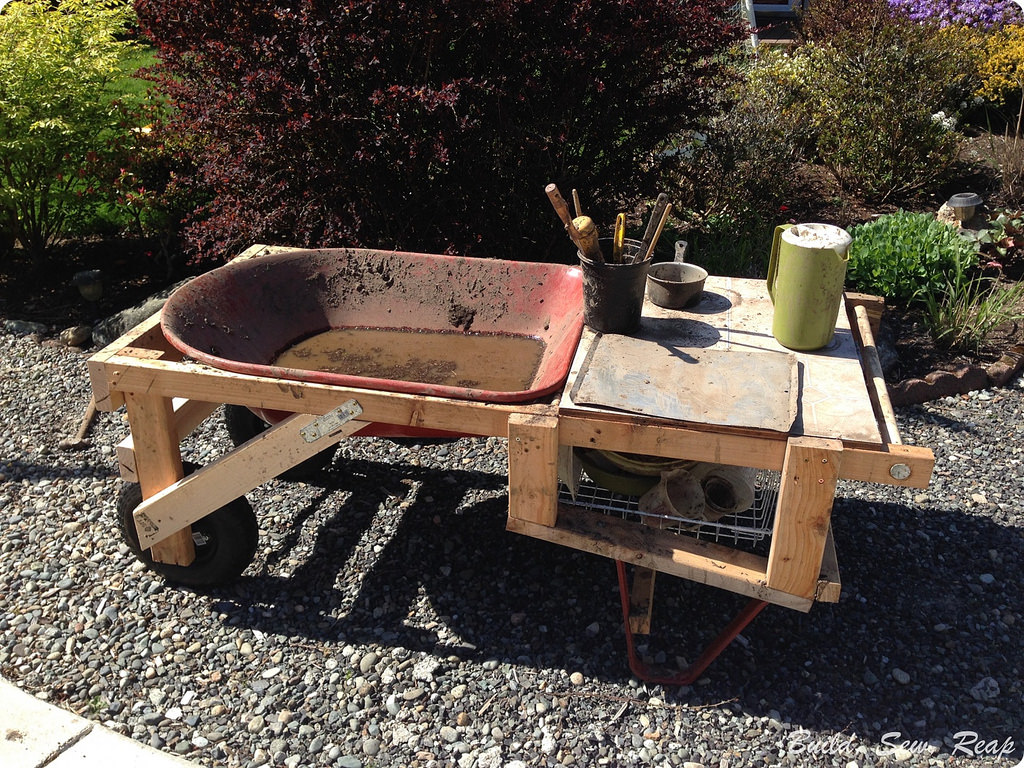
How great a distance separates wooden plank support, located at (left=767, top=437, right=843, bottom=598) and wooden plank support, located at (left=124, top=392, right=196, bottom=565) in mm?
1713

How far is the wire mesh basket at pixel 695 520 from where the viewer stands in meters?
2.49

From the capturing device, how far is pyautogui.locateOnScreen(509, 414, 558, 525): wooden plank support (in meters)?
2.16

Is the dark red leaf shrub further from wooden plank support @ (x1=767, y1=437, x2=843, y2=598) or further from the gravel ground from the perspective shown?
wooden plank support @ (x1=767, y1=437, x2=843, y2=598)

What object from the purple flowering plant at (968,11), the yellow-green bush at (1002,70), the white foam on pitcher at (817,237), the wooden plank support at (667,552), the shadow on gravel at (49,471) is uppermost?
the purple flowering plant at (968,11)

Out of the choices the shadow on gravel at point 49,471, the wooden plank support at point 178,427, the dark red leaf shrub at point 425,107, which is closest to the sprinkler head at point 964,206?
the dark red leaf shrub at point 425,107

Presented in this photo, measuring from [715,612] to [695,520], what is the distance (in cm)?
49

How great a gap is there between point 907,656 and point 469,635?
1287mm

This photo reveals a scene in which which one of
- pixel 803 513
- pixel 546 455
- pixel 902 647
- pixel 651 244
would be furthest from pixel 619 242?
pixel 902 647

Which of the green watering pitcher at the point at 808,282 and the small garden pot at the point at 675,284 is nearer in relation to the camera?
the green watering pitcher at the point at 808,282

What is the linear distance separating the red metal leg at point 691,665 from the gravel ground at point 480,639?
0.03 metres

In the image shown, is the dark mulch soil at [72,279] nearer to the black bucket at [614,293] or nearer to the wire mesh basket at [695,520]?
the wire mesh basket at [695,520]

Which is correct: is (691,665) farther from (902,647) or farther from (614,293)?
(614,293)

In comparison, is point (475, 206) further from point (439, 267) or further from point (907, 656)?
point (907, 656)

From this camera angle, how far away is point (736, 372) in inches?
91.5
